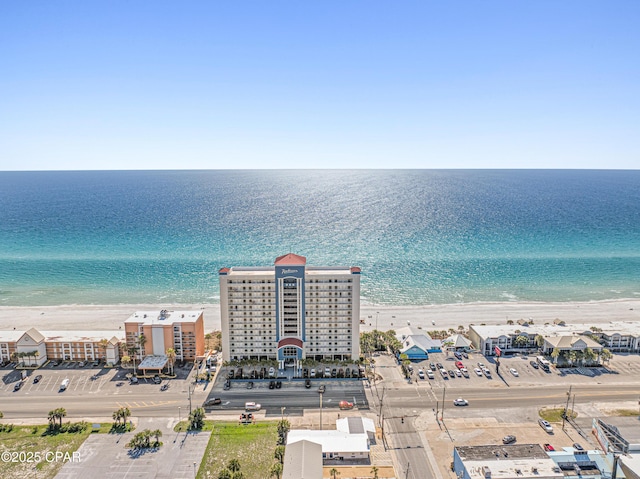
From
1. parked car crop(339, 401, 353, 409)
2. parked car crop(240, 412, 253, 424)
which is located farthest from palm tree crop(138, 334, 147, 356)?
parked car crop(339, 401, 353, 409)

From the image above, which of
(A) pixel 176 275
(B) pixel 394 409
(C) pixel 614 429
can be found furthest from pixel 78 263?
(C) pixel 614 429

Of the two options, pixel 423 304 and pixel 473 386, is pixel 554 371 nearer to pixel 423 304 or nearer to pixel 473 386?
pixel 473 386

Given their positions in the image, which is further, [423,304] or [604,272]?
[604,272]

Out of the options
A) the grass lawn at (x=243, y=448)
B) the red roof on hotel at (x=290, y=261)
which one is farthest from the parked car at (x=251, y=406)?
the red roof on hotel at (x=290, y=261)

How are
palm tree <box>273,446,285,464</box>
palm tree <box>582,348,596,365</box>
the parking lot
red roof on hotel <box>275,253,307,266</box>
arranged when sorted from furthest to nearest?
1. palm tree <box>582,348,596,365</box>
2. red roof on hotel <box>275,253,307,266</box>
3. the parking lot
4. palm tree <box>273,446,285,464</box>

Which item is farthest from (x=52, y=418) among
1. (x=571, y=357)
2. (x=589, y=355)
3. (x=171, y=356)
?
(x=589, y=355)

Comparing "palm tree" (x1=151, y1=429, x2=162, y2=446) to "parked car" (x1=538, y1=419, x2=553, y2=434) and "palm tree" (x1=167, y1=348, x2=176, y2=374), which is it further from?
"parked car" (x1=538, y1=419, x2=553, y2=434)
